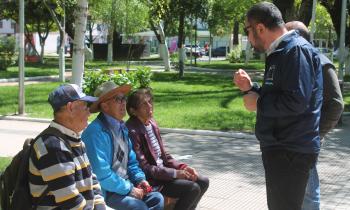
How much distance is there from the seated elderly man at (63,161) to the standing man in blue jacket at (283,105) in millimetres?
1020

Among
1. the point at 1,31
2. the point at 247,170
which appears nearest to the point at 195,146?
the point at 247,170

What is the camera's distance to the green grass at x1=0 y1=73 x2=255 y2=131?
37.6 feet

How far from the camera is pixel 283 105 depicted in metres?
3.25

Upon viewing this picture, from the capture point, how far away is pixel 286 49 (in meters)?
3.32

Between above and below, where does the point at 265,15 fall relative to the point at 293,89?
above

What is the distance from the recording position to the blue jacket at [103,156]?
3.99 metres

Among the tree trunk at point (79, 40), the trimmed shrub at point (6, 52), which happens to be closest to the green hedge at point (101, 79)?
the tree trunk at point (79, 40)

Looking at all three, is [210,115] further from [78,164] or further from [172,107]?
[78,164]

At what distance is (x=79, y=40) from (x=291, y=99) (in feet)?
23.4

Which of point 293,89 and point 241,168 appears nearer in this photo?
point 293,89

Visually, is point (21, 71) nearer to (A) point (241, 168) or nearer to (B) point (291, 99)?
(A) point (241, 168)

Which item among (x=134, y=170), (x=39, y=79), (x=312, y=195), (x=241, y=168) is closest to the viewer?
(x=312, y=195)

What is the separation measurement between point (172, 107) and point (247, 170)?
645 cm

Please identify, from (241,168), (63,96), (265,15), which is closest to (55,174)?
(63,96)
